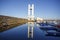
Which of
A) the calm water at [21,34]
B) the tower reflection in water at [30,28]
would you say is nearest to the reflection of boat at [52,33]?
the calm water at [21,34]

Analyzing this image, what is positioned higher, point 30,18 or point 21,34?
point 30,18

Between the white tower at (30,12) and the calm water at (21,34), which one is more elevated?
the white tower at (30,12)

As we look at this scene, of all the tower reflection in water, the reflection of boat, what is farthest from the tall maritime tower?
the reflection of boat

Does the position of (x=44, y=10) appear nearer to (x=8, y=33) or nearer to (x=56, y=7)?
(x=56, y=7)

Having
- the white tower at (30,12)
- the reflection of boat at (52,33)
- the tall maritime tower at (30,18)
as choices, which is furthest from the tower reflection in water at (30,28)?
the reflection of boat at (52,33)

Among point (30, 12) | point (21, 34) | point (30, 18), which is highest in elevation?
point (30, 12)

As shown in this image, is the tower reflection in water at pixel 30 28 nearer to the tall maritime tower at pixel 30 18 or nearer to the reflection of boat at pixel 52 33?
the tall maritime tower at pixel 30 18

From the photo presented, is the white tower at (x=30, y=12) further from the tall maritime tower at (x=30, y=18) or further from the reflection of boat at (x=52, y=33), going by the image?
the reflection of boat at (x=52, y=33)

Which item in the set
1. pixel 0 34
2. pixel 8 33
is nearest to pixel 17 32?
pixel 8 33

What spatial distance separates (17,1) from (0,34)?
64 cm

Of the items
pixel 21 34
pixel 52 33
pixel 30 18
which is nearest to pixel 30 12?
pixel 30 18

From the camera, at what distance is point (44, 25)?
2148 millimetres

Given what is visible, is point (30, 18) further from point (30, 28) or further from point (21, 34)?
point (21, 34)

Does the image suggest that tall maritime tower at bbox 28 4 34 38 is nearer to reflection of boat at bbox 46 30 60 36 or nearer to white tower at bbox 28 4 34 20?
white tower at bbox 28 4 34 20
